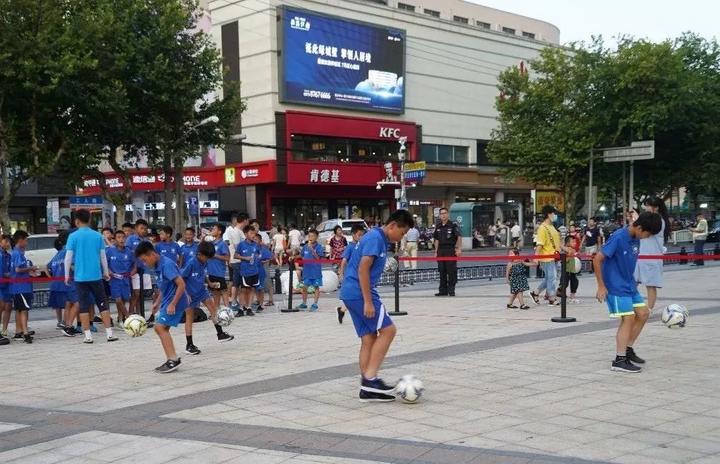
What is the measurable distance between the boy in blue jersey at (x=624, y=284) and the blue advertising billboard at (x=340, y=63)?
3251 cm

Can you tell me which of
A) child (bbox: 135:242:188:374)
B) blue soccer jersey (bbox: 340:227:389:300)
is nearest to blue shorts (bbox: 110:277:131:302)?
child (bbox: 135:242:188:374)

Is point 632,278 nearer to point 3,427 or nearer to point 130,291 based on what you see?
point 3,427

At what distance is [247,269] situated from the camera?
1360cm

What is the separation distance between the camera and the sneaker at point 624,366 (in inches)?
291

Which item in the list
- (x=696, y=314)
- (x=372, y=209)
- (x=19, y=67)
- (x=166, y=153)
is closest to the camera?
(x=696, y=314)

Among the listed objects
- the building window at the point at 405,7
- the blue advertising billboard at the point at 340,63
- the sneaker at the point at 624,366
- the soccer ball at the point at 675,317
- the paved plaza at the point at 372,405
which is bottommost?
the paved plaza at the point at 372,405

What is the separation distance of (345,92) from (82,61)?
882 inches

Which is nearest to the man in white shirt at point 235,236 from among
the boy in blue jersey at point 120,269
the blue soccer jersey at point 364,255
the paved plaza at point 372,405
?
the boy in blue jersey at point 120,269

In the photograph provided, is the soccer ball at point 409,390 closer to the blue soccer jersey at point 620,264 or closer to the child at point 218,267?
the blue soccer jersey at point 620,264

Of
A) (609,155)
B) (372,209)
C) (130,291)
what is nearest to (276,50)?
(372,209)

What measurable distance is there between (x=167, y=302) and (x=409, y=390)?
3298 millimetres

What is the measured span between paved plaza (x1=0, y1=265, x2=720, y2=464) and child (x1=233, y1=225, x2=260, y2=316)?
8.62ft

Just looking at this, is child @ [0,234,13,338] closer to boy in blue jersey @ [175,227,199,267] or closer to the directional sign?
boy in blue jersey @ [175,227,199,267]

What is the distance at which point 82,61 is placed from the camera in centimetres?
1975
